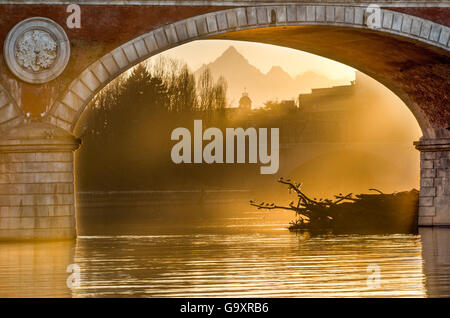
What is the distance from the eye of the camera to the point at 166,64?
1323 inches

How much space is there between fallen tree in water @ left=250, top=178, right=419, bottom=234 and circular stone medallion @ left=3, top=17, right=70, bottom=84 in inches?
159

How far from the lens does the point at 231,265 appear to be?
11.3 meters

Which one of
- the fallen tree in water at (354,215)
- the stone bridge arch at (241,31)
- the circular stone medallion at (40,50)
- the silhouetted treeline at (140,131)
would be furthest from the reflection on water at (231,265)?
the silhouetted treeline at (140,131)

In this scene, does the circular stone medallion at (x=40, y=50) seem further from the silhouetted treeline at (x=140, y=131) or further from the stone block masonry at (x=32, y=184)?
the silhouetted treeline at (x=140, y=131)

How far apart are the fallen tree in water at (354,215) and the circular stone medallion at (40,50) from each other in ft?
13.3

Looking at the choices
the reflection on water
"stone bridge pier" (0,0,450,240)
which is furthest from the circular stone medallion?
the reflection on water

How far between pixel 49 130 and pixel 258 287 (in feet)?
22.2

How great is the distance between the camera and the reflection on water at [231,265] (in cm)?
907

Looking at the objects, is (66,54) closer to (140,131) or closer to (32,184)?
(32,184)

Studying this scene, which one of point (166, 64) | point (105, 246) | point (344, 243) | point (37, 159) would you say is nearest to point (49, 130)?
point (37, 159)

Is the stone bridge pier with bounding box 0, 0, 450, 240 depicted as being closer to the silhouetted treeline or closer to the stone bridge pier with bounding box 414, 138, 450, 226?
the stone bridge pier with bounding box 414, 138, 450, 226

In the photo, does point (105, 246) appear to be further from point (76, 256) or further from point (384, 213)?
point (384, 213)

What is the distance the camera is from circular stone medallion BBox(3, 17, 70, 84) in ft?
49.9
